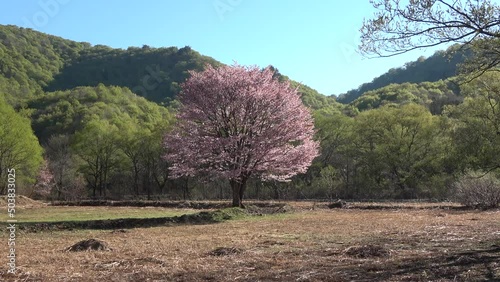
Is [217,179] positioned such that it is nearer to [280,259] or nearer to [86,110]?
[280,259]

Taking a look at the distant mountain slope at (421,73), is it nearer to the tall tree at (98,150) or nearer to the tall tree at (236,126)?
the tall tree at (98,150)

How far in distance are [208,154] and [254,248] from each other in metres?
13.9

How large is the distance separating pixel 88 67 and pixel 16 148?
80180 millimetres

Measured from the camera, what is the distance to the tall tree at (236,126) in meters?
24.0

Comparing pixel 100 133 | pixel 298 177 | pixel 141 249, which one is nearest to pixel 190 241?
pixel 141 249

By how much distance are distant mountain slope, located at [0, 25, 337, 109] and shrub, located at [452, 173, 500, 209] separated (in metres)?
66.4

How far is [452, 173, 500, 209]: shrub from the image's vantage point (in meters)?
24.5

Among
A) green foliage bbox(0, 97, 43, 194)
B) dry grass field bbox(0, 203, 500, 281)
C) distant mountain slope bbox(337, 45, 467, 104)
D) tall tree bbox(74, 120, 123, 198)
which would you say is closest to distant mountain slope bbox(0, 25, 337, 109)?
distant mountain slope bbox(337, 45, 467, 104)

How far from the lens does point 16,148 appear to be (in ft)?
153

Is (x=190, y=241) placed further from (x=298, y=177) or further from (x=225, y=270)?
(x=298, y=177)

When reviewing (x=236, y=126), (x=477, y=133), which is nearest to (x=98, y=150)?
(x=236, y=126)

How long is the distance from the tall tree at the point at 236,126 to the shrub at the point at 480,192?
1006 cm

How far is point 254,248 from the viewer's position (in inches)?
407

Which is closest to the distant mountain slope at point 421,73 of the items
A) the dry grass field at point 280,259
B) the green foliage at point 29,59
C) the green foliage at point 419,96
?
the green foliage at point 419,96
